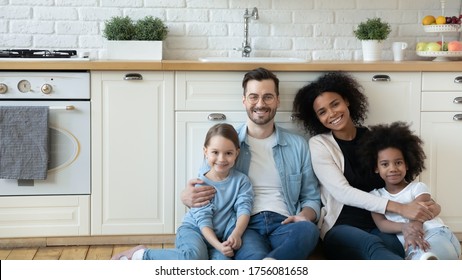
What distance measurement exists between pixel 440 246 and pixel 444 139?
0.78m

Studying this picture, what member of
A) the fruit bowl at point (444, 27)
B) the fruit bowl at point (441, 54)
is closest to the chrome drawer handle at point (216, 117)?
the fruit bowl at point (441, 54)

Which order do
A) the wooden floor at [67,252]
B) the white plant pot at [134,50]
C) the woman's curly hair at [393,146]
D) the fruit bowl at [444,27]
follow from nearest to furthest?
the woman's curly hair at [393,146], the wooden floor at [67,252], the white plant pot at [134,50], the fruit bowl at [444,27]

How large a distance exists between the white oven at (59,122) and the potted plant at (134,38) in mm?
394

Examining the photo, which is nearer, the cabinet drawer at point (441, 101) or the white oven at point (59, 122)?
the white oven at point (59, 122)

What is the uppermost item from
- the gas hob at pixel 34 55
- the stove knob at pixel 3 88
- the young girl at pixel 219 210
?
the gas hob at pixel 34 55

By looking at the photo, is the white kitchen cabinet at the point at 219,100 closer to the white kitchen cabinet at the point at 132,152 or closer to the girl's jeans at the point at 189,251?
the white kitchen cabinet at the point at 132,152

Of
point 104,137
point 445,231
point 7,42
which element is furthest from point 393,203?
point 7,42

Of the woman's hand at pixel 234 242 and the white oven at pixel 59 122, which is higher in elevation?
the white oven at pixel 59 122

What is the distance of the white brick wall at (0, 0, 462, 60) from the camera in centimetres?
385

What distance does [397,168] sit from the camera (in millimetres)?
3070

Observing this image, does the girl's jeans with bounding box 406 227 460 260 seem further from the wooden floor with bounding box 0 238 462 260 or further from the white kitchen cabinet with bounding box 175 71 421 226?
the white kitchen cabinet with bounding box 175 71 421 226

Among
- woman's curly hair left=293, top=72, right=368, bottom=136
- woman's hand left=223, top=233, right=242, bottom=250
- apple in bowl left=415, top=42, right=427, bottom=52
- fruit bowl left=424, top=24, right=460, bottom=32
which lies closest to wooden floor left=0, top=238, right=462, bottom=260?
woman's hand left=223, top=233, right=242, bottom=250

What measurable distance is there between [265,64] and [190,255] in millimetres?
1028

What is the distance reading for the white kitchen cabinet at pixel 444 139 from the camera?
136 inches
